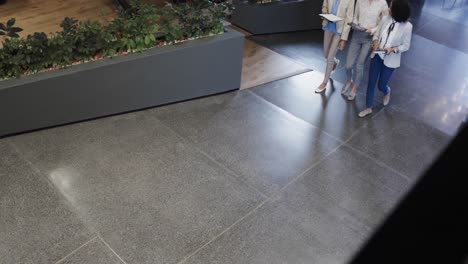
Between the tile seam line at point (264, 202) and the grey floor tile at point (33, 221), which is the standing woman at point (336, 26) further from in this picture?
the grey floor tile at point (33, 221)

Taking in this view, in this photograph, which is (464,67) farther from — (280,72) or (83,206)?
(83,206)

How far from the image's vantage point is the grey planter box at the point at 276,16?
7.76 m

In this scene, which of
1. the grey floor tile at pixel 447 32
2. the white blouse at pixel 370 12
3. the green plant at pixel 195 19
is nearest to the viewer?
the white blouse at pixel 370 12

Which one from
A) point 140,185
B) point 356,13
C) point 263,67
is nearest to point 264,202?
point 140,185

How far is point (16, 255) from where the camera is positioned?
3.48m

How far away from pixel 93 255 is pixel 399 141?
3.85 m

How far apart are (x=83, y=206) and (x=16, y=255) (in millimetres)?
706

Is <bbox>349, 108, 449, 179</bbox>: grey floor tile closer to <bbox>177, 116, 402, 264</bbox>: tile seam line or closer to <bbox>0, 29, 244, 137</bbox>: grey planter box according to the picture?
<bbox>177, 116, 402, 264</bbox>: tile seam line

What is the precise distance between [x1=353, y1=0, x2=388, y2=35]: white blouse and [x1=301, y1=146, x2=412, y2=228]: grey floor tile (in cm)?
160

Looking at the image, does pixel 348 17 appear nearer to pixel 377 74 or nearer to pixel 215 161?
pixel 377 74

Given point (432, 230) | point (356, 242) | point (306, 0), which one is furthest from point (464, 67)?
point (432, 230)

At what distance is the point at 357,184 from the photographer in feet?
14.9

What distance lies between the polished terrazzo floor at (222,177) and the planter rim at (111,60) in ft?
2.18

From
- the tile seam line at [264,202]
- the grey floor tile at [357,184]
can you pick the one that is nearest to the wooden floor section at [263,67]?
the tile seam line at [264,202]
